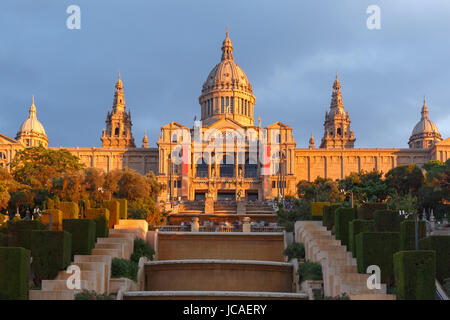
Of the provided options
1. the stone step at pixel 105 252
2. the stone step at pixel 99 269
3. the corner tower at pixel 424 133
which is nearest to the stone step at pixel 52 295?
the stone step at pixel 99 269

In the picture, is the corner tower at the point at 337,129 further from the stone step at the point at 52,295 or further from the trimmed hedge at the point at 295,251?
the stone step at the point at 52,295

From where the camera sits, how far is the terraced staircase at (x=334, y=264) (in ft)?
70.9

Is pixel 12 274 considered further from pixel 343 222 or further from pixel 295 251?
pixel 343 222

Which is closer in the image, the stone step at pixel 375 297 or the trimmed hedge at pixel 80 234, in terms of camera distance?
the stone step at pixel 375 297

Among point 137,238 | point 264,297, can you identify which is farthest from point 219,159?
point 264,297

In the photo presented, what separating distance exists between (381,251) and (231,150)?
65.6 meters

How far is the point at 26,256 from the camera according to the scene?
808 inches

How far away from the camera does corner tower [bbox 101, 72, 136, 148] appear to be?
337ft

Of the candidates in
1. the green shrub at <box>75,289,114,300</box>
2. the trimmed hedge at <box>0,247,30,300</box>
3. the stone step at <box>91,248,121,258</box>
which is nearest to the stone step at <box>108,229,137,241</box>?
the stone step at <box>91,248,121,258</box>

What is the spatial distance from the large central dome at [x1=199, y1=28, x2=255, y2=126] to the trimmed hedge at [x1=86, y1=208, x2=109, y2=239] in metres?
72.8

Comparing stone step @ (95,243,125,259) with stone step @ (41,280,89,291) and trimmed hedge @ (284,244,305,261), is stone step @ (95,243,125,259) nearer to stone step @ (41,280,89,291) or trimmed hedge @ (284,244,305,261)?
stone step @ (41,280,89,291)

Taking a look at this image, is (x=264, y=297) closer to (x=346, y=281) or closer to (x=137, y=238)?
(x=346, y=281)

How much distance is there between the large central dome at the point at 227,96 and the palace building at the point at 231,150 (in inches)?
6.9

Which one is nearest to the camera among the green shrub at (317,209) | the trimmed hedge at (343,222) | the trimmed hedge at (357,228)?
the trimmed hedge at (357,228)
